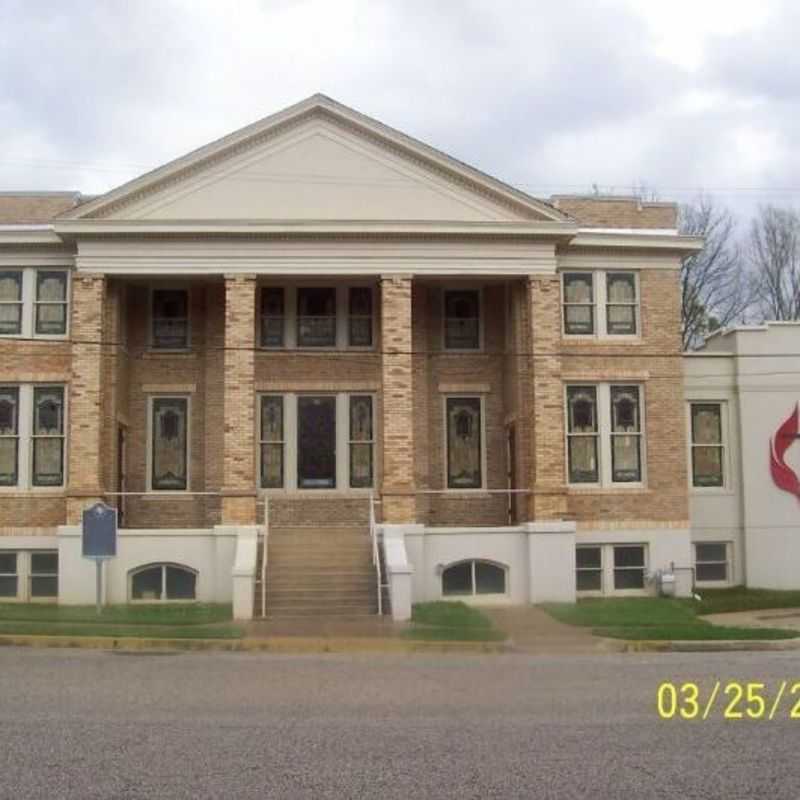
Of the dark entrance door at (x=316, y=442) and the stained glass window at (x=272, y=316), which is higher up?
the stained glass window at (x=272, y=316)

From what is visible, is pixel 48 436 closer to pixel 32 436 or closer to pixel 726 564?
pixel 32 436

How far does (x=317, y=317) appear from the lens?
27.4 meters

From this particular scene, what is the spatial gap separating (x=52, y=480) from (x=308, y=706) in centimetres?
1533

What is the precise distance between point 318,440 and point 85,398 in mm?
5147

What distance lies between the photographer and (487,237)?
82.8 ft

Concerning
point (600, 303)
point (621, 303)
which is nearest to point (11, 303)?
point (600, 303)

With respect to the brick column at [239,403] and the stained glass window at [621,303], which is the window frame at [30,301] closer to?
the brick column at [239,403]

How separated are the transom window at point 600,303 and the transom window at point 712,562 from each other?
5.36m

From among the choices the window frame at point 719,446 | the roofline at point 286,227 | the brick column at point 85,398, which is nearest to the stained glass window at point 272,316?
the roofline at point 286,227

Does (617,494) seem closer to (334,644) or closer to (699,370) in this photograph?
(699,370)

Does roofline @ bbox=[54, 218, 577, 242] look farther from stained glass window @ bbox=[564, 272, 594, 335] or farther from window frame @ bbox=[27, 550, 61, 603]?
window frame @ bbox=[27, 550, 61, 603]

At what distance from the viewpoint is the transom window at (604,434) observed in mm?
26469

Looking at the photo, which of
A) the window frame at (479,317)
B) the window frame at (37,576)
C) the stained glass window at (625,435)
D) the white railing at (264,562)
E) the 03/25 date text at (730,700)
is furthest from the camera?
the window frame at (479,317)

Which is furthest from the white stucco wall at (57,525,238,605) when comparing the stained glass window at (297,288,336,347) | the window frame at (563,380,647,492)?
the window frame at (563,380,647,492)
